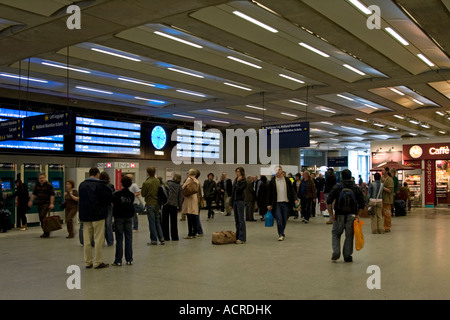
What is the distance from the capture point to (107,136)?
18500mm

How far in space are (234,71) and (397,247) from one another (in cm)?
687

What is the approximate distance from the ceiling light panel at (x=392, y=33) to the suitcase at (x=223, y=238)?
196 inches

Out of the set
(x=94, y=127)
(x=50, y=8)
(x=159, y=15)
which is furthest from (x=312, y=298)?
(x=94, y=127)

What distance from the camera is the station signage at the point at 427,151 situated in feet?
79.2

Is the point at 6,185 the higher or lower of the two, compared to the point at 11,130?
lower

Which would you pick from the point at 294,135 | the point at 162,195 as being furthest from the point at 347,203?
the point at 294,135

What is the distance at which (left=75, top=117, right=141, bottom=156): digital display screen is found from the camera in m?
17.6

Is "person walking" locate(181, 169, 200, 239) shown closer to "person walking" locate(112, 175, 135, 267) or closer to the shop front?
"person walking" locate(112, 175, 135, 267)

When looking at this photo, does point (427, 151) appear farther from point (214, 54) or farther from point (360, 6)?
point (360, 6)

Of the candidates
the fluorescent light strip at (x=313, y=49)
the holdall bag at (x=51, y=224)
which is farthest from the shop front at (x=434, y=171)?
the holdall bag at (x=51, y=224)

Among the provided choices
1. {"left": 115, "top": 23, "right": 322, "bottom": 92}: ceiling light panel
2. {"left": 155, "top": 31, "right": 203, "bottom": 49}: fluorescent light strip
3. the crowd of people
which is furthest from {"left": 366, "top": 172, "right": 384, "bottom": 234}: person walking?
{"left": 155, "top": 31, "right": 203, "bottom": 49}: fluorescent light strip

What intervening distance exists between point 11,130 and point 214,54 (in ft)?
20.1

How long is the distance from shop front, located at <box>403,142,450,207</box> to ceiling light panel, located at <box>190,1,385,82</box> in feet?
38.1

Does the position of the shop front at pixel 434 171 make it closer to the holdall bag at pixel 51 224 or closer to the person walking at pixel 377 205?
the person walking at pixel 377 205
